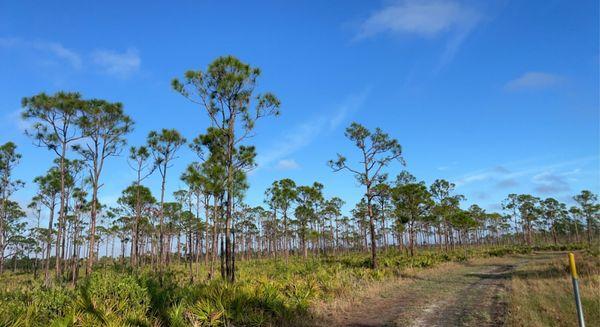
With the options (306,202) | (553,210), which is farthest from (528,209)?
(306,202)

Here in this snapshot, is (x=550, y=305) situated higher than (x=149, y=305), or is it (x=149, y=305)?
(x=149, y=305)

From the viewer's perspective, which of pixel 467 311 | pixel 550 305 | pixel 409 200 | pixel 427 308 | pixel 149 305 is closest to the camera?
pixel 149 305

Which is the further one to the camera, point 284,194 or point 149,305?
point 284,194

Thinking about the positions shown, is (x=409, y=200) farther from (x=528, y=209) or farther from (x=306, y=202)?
(x=528, y=209)

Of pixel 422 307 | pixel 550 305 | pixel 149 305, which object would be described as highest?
pixel 149 305

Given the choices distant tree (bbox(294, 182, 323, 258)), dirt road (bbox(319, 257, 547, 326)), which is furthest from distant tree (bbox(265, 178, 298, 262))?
dirt road (bbox(319, 257, 547, 326))

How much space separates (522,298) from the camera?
1091cm

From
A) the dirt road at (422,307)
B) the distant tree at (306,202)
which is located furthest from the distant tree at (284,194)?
the dirt road at (422,307)

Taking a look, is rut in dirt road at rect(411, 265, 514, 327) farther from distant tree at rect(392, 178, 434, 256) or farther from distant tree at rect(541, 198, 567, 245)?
distant tree at rect(541, 198, 567, 245)

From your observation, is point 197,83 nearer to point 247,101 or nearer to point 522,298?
point 247,101

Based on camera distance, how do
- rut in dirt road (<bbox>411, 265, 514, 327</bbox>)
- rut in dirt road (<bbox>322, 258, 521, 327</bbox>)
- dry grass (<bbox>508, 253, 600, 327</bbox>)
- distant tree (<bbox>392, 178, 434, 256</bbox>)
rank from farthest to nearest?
distant tree (<bbox>392, 178, 434, 256</bbox>) → rut in dirt road (<bbox>322, 258, 521, 327</bbox>) → rut in dirt road (<bbox>411, 265, 514, 327</bbox>) → dry grass (<bbox>508, 253, 600, 327</bbox>)

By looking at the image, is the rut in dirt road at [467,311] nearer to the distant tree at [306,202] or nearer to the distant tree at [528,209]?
the distant tree at [306,202]

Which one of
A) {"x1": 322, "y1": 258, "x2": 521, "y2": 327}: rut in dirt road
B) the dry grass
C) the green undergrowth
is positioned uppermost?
the green undergrowth

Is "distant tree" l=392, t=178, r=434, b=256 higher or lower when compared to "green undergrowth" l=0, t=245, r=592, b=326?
higher
